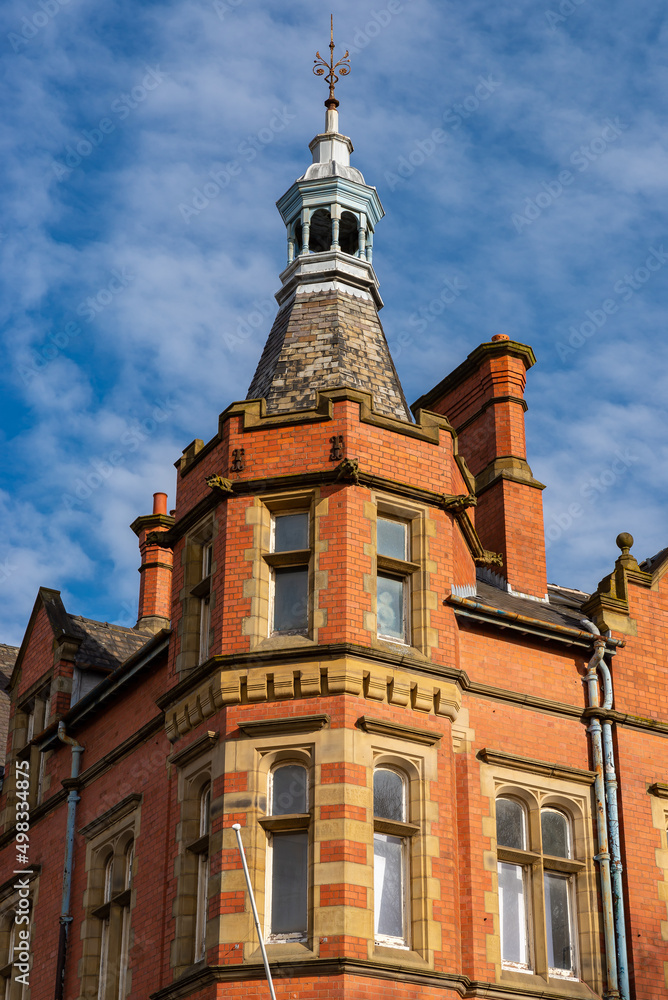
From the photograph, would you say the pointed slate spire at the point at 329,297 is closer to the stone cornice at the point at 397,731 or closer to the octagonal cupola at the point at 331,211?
the octagonal cupola at the point at 331,211

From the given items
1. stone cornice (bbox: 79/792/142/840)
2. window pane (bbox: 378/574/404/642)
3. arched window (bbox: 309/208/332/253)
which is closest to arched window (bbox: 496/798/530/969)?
window pane (bbox: 378/574/404/642)

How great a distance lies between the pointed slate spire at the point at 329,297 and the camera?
21.6 meters

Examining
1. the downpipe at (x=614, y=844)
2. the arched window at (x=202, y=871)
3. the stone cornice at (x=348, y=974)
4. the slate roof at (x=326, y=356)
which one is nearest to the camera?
the stone cornice at (x=348, y=974)

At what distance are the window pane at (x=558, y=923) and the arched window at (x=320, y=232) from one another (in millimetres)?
10907

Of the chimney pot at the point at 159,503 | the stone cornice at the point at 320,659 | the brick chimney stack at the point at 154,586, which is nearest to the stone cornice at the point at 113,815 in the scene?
the stone cornice at the point at 320,659

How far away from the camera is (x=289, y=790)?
58.4ft

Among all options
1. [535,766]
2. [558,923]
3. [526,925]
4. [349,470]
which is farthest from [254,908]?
[349,470]

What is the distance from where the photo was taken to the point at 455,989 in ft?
55.8

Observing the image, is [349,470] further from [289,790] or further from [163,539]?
[289,790]

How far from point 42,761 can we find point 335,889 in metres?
9.61

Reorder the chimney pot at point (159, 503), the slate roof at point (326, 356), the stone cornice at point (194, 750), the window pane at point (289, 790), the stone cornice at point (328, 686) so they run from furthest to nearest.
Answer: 1. the chimney pot at point (159, 503)
2. the slate roof at point (326, 356)
3. the stone cornice at point (194, 750)
4. the stone cornice at point (328, 686)
5. the window pane at point (289, 790)

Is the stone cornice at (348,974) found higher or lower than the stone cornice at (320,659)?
lower

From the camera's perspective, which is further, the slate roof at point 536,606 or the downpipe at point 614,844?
the slate roof at point 536,606

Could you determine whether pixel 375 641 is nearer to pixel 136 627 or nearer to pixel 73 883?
pixel 73 883
